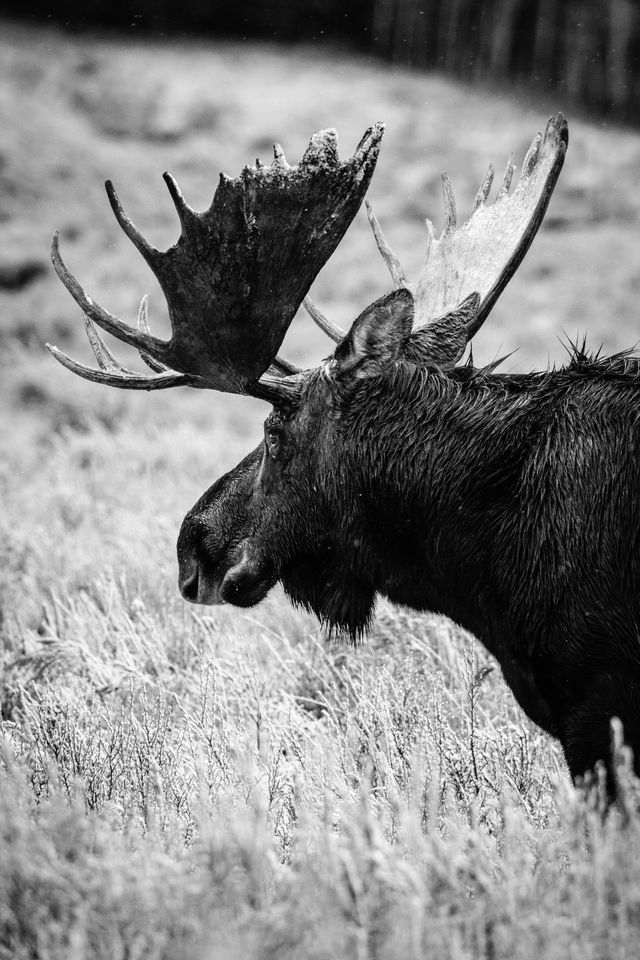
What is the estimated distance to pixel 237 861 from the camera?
2.20 meters

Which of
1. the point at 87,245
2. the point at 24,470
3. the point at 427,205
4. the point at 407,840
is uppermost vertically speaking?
the point at 427,205

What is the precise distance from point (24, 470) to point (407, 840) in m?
7.28

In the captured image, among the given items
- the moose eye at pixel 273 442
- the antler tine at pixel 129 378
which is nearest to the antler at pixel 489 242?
the moose eye at pixel 273 442

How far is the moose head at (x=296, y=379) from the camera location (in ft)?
9.93

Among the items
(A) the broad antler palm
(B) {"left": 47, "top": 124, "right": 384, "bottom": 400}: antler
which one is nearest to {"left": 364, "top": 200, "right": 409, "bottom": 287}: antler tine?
(A) the broad antler palm

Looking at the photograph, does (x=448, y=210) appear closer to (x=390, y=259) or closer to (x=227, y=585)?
(x=390, y=259)

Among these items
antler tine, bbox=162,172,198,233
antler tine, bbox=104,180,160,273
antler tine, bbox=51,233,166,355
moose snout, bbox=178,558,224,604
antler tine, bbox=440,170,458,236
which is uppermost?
antler tine, bbox=440,170,458,236

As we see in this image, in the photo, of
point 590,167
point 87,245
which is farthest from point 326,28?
point 87,245

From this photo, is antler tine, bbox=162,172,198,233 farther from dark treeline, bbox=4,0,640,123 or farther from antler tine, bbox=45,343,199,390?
dark treeline, bbox=4,0,640,123

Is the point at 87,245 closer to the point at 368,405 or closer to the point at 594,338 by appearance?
the point at 594,338

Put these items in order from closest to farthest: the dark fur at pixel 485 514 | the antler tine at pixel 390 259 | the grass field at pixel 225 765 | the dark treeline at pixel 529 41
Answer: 1. the grass field at pixel 225 765
2. the dark fur at pixel 485 514
3. the antler tine at pixel 390 259
4. the dark treeline at pixel 529 41

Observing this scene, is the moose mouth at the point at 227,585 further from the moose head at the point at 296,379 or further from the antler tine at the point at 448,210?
the antler tine at the point at 448,210

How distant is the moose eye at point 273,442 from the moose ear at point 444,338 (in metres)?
0.50

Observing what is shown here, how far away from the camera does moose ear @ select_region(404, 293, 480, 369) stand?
125 inches
